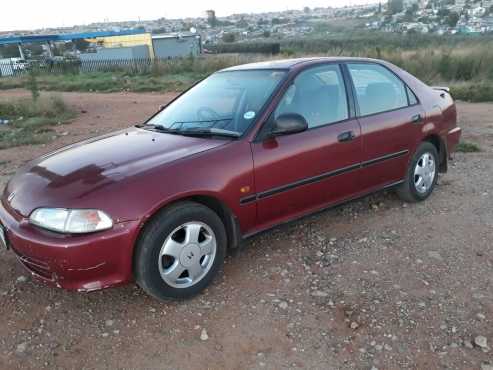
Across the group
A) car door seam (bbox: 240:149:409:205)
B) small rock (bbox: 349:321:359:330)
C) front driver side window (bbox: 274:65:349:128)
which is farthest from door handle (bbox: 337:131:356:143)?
small rock (bbox: 349:321:359:330)

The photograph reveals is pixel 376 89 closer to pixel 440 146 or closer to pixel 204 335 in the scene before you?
pixel 440 146

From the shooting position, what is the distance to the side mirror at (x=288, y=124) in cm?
340

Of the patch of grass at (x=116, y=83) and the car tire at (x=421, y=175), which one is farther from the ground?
the car tire at (x=421, y=175)

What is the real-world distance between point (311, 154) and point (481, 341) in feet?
5.70

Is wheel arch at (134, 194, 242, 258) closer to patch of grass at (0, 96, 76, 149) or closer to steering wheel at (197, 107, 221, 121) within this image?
steering wheel at (197, 107, 221, 121)

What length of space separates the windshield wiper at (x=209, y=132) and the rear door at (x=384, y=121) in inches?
49.4

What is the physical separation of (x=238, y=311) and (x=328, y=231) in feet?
4.71

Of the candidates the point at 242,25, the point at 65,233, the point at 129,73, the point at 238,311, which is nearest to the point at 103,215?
the point at 65,233

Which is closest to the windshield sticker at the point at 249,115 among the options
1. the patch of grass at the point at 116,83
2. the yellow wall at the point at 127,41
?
the patch of grass at the point at 116,83

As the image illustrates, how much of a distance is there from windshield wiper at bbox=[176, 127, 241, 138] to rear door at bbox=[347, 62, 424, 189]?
1256 millimetres

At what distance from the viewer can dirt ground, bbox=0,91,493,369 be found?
8.84 feet

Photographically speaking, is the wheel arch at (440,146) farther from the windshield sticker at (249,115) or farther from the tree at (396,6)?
the tree at (396,6)

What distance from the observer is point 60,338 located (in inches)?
115

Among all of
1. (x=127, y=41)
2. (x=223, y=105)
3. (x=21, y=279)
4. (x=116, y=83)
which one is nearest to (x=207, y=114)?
(x=223, y=105)
